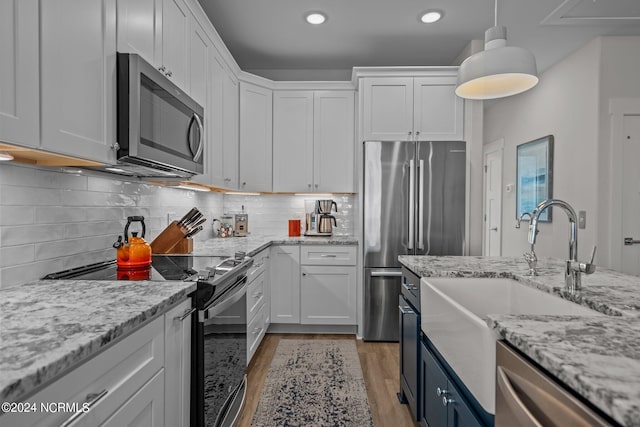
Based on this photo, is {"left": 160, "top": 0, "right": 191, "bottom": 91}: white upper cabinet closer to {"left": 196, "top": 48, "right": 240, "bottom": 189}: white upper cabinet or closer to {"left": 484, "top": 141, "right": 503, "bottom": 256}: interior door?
{"left": 196, "top": 48, "right": 240, "bottom": 189}: white upper cabinet

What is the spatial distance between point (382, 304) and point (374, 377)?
81cm

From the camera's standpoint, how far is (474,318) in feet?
3.62

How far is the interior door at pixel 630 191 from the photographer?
11.1 ft

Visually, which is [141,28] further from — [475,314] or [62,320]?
[475,314]

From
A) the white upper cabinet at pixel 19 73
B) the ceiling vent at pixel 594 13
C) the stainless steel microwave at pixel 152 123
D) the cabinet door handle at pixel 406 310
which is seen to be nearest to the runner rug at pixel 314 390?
the cabinet door handle at pixel 406 310

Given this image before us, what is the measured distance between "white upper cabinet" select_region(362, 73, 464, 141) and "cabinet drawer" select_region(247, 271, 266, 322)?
5.44ft

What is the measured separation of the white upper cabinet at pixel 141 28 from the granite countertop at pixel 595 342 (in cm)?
175

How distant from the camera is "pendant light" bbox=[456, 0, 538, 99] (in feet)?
5.46

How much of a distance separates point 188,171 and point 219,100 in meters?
→ 1.17

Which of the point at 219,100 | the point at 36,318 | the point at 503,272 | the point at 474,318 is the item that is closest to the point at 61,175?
the point at 36,318

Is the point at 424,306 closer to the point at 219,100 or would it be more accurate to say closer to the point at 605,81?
the point at 219,100

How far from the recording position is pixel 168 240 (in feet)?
7.61

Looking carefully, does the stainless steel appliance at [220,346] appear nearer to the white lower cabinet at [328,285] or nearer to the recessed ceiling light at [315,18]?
the white lower cabinet at [328,285]

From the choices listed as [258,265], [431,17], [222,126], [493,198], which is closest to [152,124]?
[222,126]
